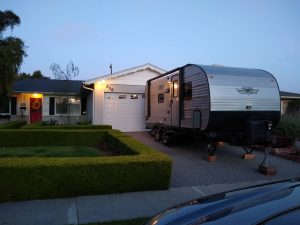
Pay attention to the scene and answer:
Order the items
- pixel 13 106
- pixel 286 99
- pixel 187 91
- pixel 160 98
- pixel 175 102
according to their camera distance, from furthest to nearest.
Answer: pixel 286 99 → pixel 13 106 → pixel 160 98 → pixel 175 102 → pixel 187 91

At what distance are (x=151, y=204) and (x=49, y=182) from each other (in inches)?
81.0

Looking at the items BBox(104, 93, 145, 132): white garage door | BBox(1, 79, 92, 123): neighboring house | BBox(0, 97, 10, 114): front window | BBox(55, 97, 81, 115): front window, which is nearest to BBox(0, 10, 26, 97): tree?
BBox(0, 97, 10, 114): front window

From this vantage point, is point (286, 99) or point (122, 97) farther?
point (286, 99)

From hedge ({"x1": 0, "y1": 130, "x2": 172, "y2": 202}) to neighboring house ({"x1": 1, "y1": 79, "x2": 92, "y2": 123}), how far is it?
1768 centimetres

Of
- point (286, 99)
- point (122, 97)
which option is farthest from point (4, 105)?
point (286, 99)

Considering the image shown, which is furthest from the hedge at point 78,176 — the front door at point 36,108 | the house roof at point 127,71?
the front door at point 36,108

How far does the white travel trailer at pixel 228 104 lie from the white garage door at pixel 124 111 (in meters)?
7.01

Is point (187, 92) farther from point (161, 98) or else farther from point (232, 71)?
point (161, 98)

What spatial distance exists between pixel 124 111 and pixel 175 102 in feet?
21.6

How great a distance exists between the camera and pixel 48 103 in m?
24.7

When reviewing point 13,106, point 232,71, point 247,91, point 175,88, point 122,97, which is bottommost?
point 13,106

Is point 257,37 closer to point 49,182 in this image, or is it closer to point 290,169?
point 290,169

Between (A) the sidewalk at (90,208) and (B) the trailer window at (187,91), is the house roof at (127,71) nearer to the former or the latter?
(B) the trailer window at (187,91)

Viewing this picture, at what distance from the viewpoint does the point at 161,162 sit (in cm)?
707
